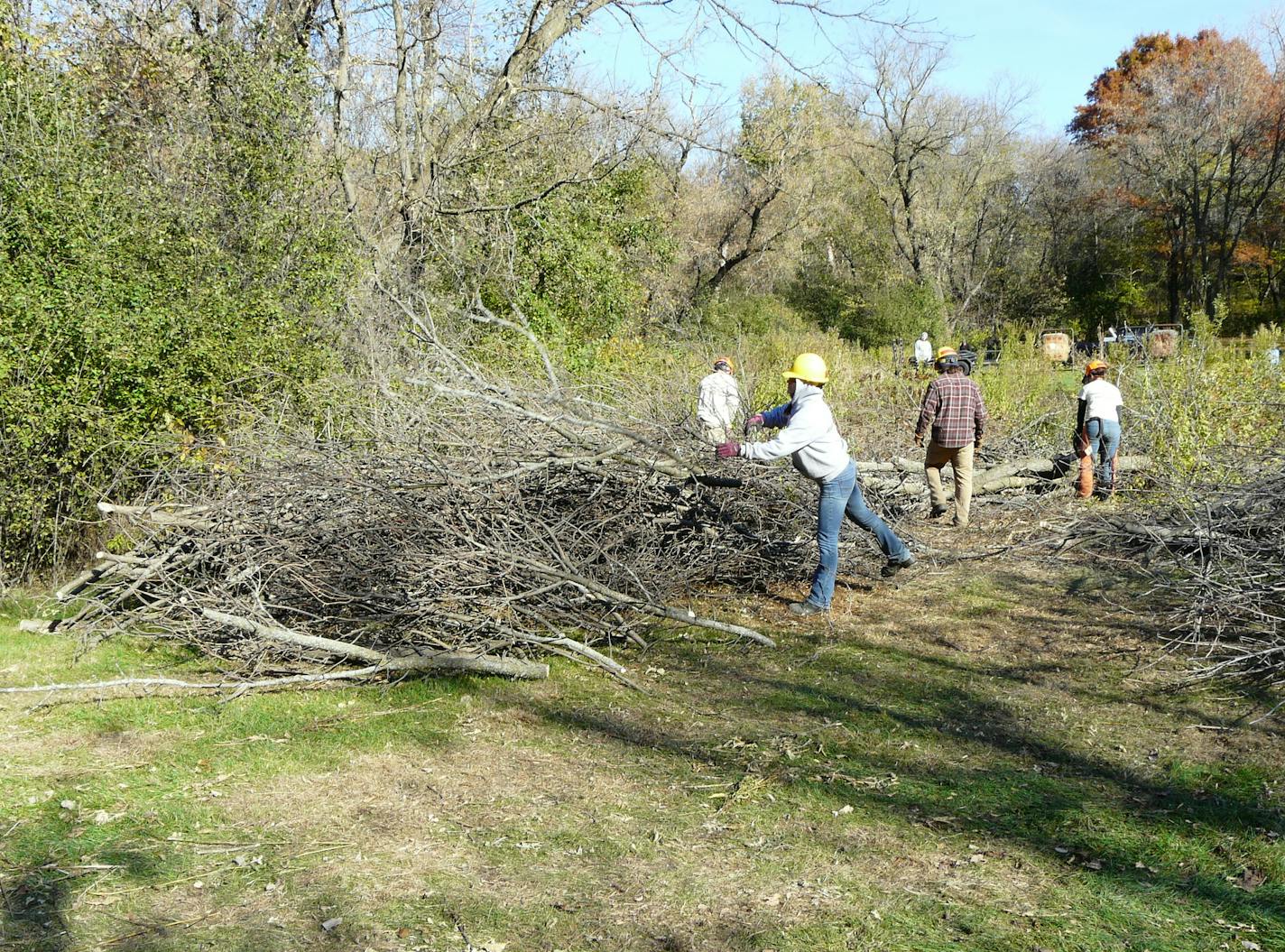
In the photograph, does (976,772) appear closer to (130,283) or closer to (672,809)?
(672,809)

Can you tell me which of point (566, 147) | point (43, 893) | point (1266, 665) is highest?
point (566, 147)

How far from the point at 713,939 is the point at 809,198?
3107cm

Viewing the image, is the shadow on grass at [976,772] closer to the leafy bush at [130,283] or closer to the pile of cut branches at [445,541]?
the pile of cut branches at [445,541]

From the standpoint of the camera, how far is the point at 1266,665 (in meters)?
5.47

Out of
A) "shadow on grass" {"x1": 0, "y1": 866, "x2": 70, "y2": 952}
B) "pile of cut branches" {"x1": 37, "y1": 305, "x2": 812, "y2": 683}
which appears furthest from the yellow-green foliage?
"shadow on grass" {"x1": 0, "y1": 866, "x2": 70, "y2": 952}

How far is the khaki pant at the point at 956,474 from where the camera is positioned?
9219 millimetres

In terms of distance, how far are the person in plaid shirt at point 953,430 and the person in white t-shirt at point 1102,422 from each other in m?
1.97

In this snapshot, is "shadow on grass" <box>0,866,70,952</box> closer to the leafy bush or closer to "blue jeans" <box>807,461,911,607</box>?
the leafy bush

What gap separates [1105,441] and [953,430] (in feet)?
8.91

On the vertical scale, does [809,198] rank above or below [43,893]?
above

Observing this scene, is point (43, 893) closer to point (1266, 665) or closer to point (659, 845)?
point (659, 845)

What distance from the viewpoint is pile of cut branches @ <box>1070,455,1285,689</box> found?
18.4 feet

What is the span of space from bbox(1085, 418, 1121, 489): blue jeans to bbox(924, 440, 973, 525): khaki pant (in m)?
2.04

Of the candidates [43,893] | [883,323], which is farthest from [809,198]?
[43,893]
